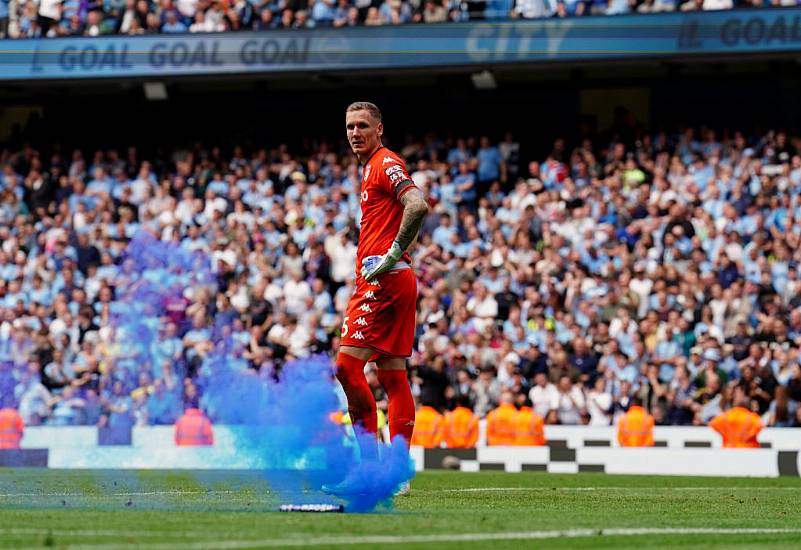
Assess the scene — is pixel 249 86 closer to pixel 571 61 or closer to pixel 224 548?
pixel 571 61

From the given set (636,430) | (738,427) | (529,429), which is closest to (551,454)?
(529,429)

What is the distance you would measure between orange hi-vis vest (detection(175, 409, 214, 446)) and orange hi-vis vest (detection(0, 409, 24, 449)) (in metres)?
2.74

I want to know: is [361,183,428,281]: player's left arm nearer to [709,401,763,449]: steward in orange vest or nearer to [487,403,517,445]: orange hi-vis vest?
[709,401,763,449]: steward in orange vest

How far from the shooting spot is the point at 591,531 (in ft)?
26.6

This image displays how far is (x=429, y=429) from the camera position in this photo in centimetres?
2184

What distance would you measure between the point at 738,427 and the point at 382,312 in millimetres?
11147

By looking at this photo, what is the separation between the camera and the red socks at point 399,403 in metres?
10.3

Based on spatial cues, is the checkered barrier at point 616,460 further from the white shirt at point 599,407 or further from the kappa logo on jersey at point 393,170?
the kappa logo on jersey at point 393,170

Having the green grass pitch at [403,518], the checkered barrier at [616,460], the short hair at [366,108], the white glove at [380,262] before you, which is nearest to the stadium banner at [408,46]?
the checkered barrier at [616,460]

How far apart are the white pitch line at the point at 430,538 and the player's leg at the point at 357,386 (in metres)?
2.33

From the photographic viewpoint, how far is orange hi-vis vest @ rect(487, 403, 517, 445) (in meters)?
21.3

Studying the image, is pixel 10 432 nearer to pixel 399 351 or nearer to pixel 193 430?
pixel 193 430

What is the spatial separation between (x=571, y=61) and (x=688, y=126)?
2.60m

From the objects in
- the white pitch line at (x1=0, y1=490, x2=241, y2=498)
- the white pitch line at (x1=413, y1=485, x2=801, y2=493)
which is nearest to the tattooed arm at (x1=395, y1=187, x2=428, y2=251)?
the white pitch line at (x1=0, y1=490, x2=241, y2=498)
